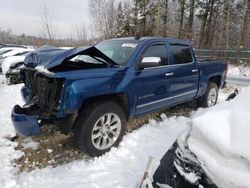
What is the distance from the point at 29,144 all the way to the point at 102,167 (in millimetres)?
1543

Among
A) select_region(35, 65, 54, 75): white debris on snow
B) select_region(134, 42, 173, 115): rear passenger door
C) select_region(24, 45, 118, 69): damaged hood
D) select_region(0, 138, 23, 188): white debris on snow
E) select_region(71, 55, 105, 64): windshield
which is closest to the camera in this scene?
select_region(0, 138, 23, 188): white debris on snow

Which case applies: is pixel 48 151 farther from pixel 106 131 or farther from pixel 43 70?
pixel 43 70

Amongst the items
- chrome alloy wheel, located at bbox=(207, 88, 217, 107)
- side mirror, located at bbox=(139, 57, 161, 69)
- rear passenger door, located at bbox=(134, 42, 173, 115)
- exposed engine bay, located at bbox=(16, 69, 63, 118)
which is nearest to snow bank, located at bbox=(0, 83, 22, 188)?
exposed engine bay, located at bbox=(16, 69, 63, 118)

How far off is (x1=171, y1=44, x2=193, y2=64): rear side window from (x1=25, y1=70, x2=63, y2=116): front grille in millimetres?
2790

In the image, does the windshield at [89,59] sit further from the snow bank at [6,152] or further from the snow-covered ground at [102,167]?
the snow bank at [6,152]

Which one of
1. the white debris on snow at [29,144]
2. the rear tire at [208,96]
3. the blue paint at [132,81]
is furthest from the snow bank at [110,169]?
the rear tire at [208,96]

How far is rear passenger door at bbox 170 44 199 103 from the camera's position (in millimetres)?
5531

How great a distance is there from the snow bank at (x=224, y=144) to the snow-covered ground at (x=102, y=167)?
603mm

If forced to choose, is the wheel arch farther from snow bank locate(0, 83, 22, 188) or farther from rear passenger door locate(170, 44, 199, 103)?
rear passenger door locate(170, 44, 199, 103)

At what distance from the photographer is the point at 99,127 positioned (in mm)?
4078

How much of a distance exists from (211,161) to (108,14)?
35314mm

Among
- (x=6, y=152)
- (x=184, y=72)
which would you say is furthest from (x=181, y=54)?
(x=6, y=152)

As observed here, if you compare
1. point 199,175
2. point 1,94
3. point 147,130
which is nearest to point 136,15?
point 1,94

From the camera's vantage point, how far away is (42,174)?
12.3 ft
